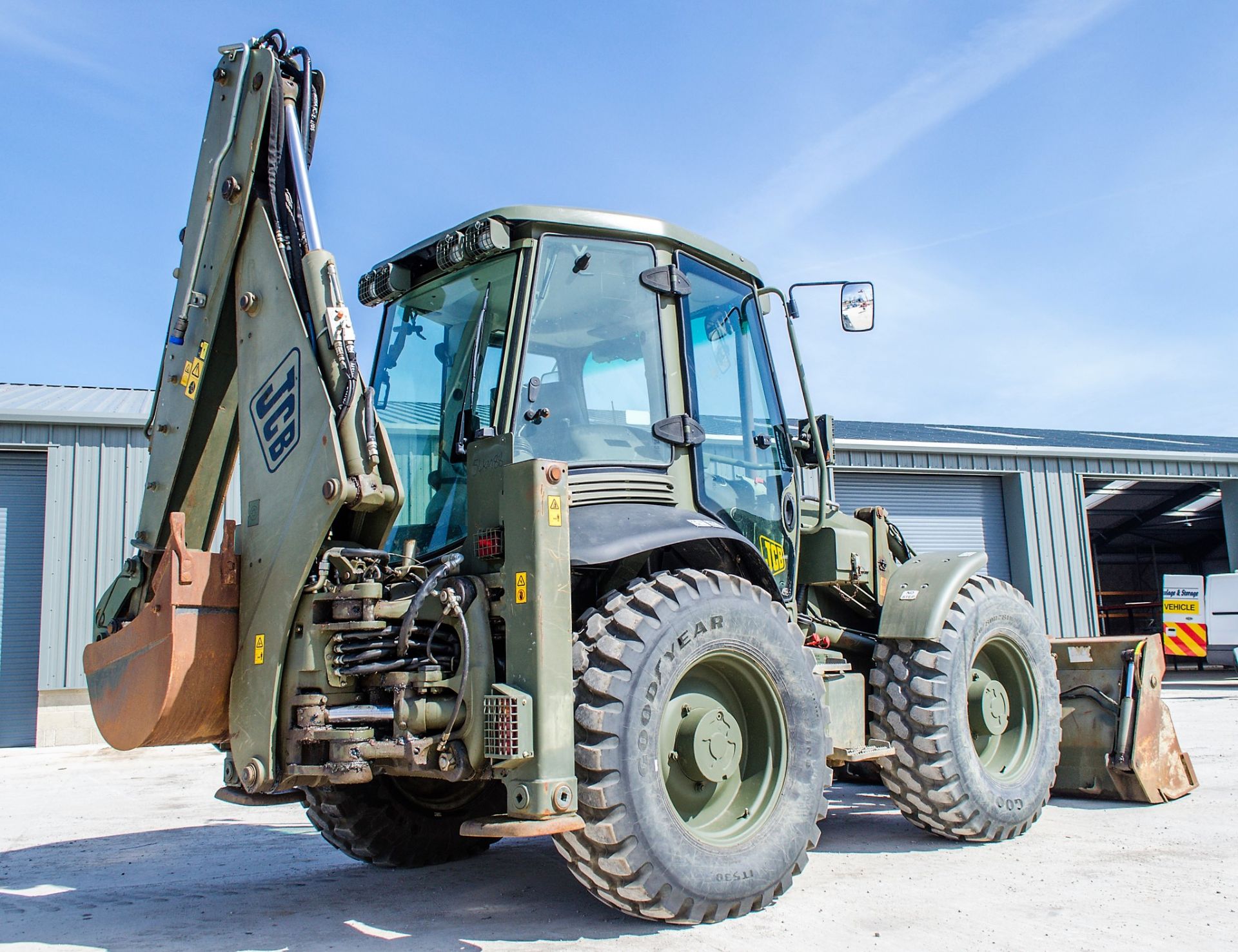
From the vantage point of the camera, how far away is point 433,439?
479 cm

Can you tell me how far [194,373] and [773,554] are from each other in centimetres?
293

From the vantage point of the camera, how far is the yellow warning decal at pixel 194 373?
180 inches

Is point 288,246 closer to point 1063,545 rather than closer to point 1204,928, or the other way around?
point 1204,928

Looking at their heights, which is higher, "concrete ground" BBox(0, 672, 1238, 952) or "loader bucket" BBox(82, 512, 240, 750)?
"loader bucket" BBox(82, 512, 240, 750)

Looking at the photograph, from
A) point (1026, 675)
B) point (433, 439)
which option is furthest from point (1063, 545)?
point (433, 439)

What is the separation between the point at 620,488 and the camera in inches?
176

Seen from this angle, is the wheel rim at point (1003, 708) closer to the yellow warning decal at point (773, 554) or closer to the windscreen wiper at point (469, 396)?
the yellow warning decal at point (773, 554)

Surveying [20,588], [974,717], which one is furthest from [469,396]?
[20,588]

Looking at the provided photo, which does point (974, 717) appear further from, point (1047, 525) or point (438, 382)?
point (1047, 525)

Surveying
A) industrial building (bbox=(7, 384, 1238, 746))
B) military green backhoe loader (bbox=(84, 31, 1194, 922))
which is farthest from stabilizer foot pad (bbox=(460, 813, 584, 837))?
industrial building (bbox=(7, 384, 1238, 746))

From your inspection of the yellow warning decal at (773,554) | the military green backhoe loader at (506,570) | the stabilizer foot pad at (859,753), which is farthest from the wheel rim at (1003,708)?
the yellow warning decal at (773,554)

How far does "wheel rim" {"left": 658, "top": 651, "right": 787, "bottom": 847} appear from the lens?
4227mm

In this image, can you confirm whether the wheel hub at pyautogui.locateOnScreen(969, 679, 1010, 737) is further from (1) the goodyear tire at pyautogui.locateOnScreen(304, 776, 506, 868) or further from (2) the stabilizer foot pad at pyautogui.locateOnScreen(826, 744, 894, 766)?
(1) the goodyear tire at pyautogui.locateOnScreen(304, 776, 506, 868)

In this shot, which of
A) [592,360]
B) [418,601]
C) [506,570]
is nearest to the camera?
[418,601]
